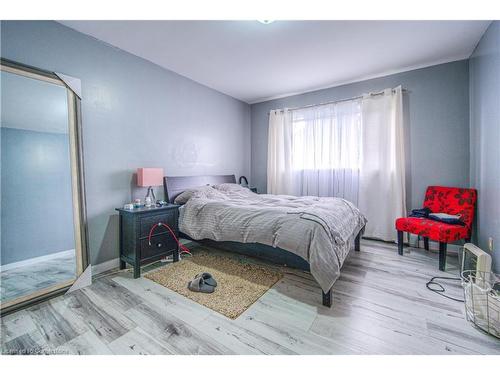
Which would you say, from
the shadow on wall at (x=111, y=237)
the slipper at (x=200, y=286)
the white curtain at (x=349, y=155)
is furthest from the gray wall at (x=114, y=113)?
the white curtain at (x=349, y=155)

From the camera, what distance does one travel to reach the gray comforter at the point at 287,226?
185cm

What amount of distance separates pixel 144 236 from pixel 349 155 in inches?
134

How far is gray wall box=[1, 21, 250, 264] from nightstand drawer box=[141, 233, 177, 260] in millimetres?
501

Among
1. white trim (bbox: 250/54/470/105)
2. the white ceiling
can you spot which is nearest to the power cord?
the white ceiling

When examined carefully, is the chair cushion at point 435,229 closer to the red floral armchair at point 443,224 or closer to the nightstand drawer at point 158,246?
the red floral armchair at point 443,224

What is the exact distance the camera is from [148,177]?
8.80 ft

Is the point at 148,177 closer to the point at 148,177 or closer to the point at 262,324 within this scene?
the point at 148,177

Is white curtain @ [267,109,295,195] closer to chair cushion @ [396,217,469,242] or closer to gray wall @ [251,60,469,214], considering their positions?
gray wall @ [251,60,469,214]

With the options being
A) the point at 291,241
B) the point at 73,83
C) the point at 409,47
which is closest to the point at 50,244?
the point at 73,83

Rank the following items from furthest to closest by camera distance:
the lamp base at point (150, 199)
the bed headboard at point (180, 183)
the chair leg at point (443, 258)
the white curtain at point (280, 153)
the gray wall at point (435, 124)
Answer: the white curtain at point (280, 153), the bed headboard at point (180, 183), the gray wall at point (435, 124), the lamp base at point (150, 199), the chair leg at point (443, 258)

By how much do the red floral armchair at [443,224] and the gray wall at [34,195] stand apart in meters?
3.85

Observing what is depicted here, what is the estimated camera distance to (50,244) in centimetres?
211

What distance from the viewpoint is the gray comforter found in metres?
1.85
